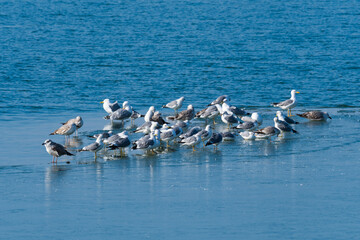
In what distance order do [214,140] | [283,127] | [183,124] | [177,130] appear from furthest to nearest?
[183,124] < [283,127] < [177,130] < [214,140]

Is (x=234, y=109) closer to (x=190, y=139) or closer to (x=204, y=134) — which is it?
(x=204, y=134)

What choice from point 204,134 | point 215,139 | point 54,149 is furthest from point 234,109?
point 54,149

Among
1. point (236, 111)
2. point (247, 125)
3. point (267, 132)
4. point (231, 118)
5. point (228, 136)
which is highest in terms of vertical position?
point (236, 111)

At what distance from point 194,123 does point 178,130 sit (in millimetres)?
3963

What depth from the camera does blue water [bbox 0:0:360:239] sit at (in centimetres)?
1271

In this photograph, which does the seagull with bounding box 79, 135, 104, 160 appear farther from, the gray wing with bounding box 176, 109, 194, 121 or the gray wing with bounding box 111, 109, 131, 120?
the gray wing with bounding box 176, 109, 194, 121

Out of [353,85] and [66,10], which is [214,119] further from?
[66,10]

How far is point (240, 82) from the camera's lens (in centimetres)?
3741

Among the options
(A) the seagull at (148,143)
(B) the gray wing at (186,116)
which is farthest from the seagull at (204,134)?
(B) the gray wing at (186,116)

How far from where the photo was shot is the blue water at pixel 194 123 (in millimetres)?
12711

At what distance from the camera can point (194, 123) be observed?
2444 centimetres

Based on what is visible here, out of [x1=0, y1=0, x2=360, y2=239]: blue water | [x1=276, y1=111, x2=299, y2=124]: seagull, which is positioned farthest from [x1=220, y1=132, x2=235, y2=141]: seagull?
[x1=276, y1=111, x2=299, y2=124]: seagull

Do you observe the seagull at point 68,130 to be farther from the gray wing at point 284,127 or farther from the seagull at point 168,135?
the gray wing at point 284,127

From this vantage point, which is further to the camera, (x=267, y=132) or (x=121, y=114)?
(x=121, y=114)
